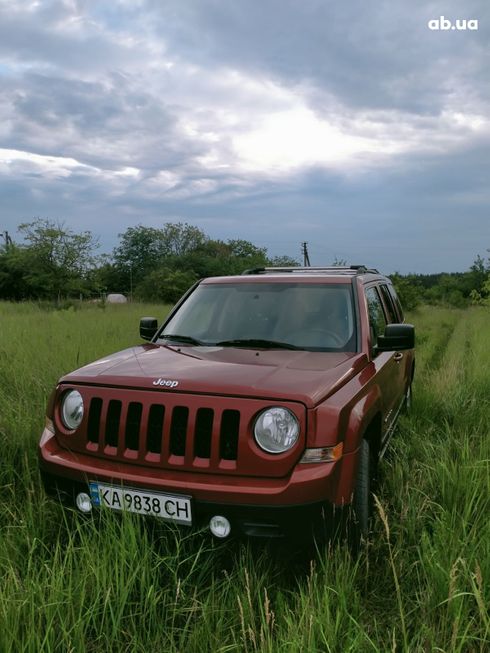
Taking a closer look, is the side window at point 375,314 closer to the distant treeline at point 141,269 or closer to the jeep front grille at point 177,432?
the jeep front grille at point 177,432

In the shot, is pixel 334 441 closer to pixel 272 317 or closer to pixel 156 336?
pixel 272 317

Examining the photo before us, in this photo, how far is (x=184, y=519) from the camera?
2.49 metres

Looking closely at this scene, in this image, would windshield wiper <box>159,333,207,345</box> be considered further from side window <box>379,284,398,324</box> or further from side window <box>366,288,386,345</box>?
side window <box>379,284,398,324</box>

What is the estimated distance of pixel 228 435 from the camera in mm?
2514

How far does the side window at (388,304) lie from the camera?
16.8 feet

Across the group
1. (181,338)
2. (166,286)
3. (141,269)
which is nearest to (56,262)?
(166,286)

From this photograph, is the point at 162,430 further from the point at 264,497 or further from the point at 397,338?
the point at 397,338

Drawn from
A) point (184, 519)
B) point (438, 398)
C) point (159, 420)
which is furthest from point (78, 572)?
point (438, 398)

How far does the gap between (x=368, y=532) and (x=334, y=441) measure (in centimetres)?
83

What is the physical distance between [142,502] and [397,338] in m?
1.99

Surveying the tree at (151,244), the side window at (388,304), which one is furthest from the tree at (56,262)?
the tree at (151,244)

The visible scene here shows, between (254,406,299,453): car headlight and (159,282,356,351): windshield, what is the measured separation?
3.52 ft

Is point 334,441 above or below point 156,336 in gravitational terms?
below

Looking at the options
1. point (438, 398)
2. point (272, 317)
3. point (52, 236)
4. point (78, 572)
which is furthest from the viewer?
point (52, 236)
